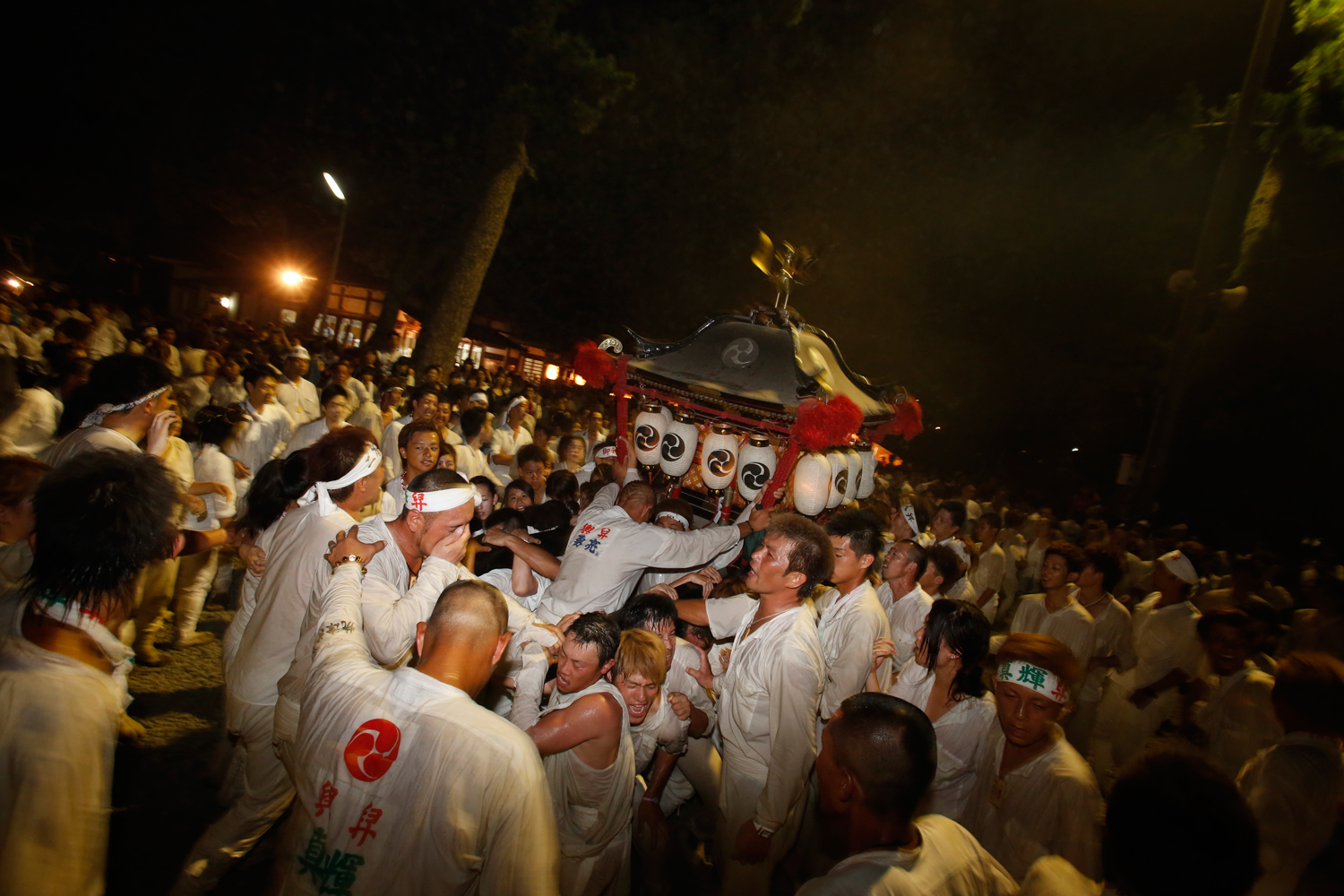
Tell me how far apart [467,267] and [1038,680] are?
15.2 meters

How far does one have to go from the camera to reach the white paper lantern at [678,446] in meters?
4.68

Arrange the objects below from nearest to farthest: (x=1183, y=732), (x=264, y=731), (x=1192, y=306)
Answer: (x=264, y=731), (x=1183, y=732), (x=1192, y=306)

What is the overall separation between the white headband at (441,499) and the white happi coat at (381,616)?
9.2 inches

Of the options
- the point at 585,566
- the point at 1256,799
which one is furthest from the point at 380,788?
the point at 1256,799

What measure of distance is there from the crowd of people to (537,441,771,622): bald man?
0.07ft

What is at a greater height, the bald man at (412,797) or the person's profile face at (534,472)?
the person's profile face at (534,472)

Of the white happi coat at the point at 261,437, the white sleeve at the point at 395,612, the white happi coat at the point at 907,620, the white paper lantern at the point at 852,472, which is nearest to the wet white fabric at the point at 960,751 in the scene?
the white happi coat at the point at 907,620

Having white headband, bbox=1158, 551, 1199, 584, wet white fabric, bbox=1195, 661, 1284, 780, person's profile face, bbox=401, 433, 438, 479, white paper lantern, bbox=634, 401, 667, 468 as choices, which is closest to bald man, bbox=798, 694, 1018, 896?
white paper lantern, bbox=634, 401, 667, 468

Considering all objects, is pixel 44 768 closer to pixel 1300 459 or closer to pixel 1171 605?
pixel 1171 605

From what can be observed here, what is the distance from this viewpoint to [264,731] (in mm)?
3217

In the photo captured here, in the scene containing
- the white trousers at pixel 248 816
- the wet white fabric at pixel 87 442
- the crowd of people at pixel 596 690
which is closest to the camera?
the crowd of people at pixel 596 690

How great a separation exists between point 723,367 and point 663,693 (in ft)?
7.00

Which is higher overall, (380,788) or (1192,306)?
(1192,306)

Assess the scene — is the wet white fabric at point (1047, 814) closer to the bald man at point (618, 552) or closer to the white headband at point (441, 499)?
the bald man at point (618, 552)
